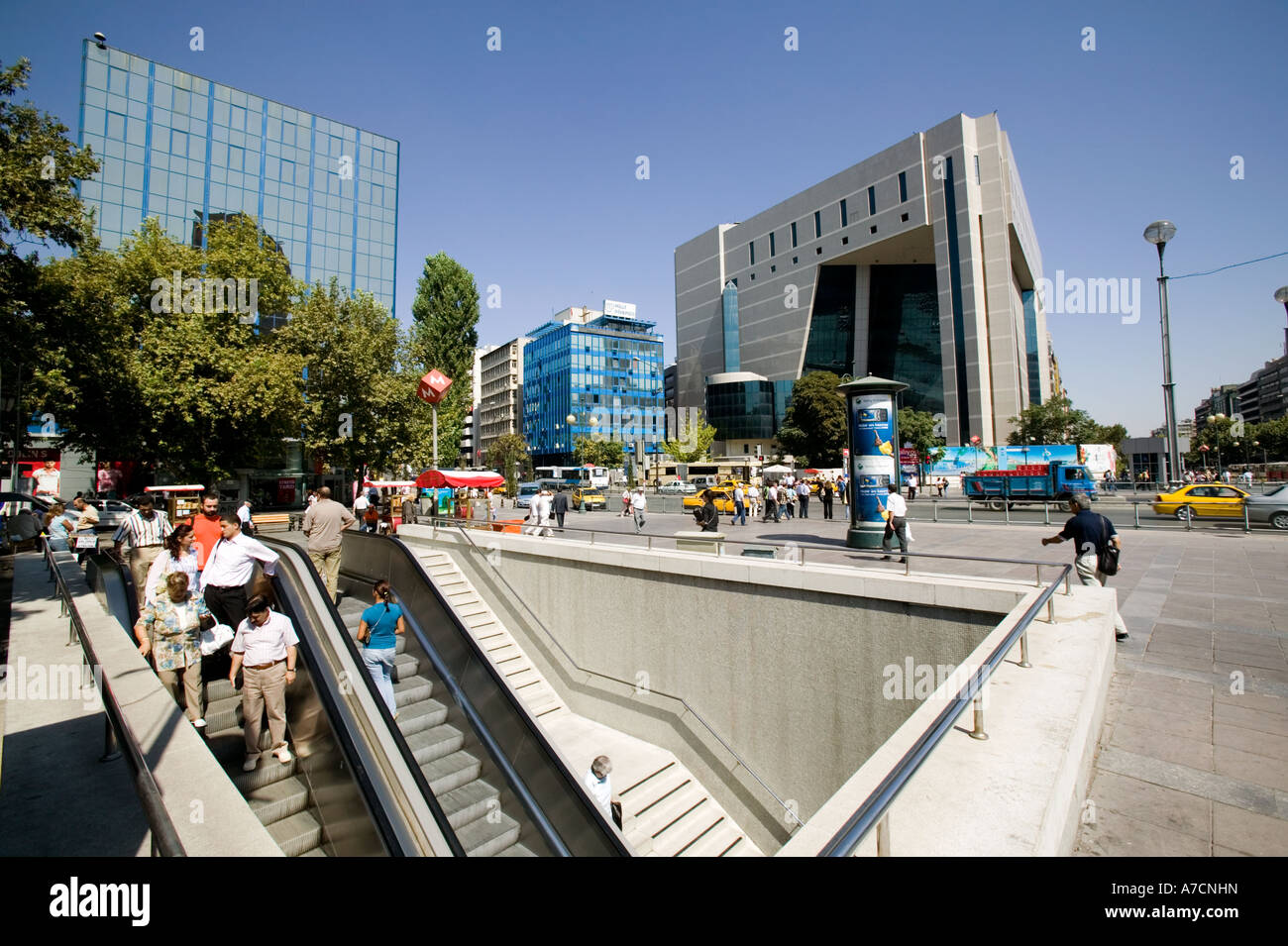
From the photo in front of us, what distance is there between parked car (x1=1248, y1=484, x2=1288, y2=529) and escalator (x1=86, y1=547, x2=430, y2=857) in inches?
896

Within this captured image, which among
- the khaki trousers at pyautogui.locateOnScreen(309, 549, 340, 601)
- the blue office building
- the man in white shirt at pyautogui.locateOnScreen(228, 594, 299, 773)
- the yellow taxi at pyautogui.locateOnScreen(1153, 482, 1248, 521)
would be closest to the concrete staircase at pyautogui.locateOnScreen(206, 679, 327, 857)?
the man in white shirt at pyautogui.locateOnScreen(228, 594, 299, 773)

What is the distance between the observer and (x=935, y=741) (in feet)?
8.76

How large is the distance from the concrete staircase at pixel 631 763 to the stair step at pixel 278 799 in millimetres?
4355

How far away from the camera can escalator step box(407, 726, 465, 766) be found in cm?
716

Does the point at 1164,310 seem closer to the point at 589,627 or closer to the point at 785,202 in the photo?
the point at 589,627

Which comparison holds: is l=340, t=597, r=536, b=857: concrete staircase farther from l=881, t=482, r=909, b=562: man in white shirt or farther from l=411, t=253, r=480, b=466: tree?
l=411, t=253, r=480, b=466: tree

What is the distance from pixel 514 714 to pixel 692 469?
6105cm

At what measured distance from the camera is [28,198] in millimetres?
10047

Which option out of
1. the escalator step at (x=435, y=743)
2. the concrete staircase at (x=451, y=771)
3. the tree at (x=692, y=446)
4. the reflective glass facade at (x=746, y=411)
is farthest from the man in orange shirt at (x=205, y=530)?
the reflective glass facade at (x=746, y=411)

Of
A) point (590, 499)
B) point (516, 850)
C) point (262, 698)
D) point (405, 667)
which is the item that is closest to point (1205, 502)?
point (516, 850)

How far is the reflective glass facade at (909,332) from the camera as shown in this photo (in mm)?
70000
